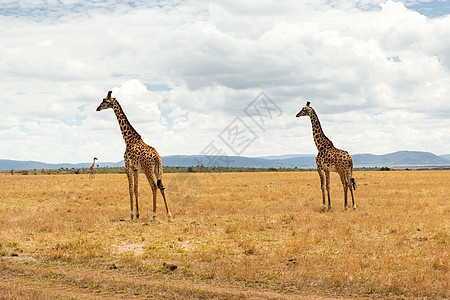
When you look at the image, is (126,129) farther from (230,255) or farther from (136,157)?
(230,255)

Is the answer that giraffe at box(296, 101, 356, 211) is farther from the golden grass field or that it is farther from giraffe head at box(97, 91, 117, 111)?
giraffe head at box(97, 91, 117, 111)

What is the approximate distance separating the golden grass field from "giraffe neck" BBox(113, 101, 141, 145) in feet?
11.6

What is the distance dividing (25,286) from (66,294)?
1216mm

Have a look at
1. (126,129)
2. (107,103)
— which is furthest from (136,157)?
(107,103)

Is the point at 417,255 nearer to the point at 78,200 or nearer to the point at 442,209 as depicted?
the point at 442,209

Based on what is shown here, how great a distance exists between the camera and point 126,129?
59.9 feet

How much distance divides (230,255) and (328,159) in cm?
1015

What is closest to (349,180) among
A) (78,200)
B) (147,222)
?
(147,222)

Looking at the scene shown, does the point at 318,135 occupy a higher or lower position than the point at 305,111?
lower

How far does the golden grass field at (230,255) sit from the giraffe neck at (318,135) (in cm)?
346

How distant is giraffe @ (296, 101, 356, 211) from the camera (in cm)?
1968

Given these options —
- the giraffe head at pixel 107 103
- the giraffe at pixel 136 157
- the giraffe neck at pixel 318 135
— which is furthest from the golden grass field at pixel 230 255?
the giraffe head at pixel 107 103

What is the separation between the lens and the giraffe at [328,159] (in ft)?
64.6

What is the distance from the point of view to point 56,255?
11117mm
